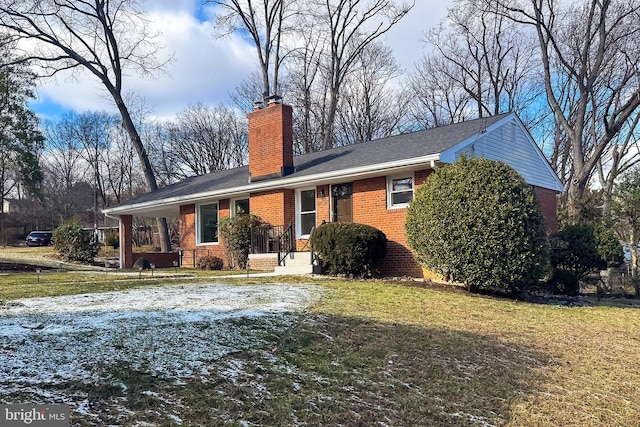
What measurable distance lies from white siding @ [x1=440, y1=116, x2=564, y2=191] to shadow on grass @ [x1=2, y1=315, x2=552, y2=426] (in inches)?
296

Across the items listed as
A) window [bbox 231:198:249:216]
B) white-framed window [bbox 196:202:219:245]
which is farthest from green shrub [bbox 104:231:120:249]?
window [bbox 231:198:249:216]

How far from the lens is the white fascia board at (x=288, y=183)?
1234 centimetres

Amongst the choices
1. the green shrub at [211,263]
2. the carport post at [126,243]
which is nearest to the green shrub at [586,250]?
the green shrub at [211,263]

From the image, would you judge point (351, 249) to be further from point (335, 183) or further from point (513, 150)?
point (513, 150)

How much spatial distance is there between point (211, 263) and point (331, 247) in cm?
658

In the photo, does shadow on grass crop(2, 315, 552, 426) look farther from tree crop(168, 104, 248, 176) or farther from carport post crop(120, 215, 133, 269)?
tree crop(168, 104, 248, 176)

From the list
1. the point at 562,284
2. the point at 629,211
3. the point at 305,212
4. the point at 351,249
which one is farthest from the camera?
the point at 305,212

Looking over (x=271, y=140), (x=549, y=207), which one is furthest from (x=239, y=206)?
(x=549, y=207)

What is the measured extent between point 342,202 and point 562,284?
6.09 m

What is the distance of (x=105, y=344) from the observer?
4.72 m

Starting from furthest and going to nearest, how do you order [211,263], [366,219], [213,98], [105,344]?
[213,98] → [211,263] → [366,219] → [105,344]

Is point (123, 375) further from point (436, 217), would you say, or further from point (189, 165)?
point (189, 165)

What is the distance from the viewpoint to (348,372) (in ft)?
15.4

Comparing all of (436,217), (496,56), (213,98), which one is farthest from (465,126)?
(213,98)
